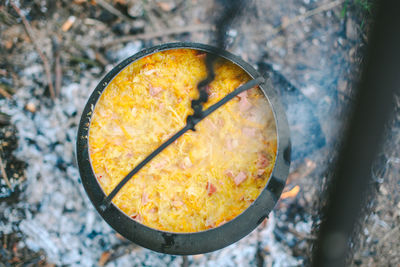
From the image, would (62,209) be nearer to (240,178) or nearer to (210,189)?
(210,189)

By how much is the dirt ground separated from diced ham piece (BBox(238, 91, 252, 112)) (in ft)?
2.12

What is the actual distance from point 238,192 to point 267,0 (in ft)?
4.76

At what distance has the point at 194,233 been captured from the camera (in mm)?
1269

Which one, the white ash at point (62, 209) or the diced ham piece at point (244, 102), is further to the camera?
the white ash at point (62, 209)

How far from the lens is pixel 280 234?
1898 millimetres

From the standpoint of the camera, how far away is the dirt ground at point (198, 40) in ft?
6.12

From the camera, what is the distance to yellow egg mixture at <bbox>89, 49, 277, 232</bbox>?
1332mm

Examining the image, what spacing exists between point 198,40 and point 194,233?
4.36ft

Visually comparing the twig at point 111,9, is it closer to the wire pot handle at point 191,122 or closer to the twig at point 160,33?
the twig at point 160,33

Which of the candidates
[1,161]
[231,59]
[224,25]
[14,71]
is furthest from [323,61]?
[1,161]

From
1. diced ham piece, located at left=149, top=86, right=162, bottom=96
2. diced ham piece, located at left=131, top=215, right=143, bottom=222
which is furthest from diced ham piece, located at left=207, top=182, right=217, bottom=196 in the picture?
diced ham piece, located at left=149, top=86, right=162, bottom=96

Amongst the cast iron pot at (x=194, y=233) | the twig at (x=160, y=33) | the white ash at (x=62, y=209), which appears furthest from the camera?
the twig at (x=160, y=33)

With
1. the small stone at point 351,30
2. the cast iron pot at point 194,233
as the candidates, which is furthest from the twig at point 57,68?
the small stone at point 351,30

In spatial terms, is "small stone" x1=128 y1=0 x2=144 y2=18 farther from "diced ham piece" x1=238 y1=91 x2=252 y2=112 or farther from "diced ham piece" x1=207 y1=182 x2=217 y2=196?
"diced ham piece" x1=207 y1=182 x2=217 y2=196
